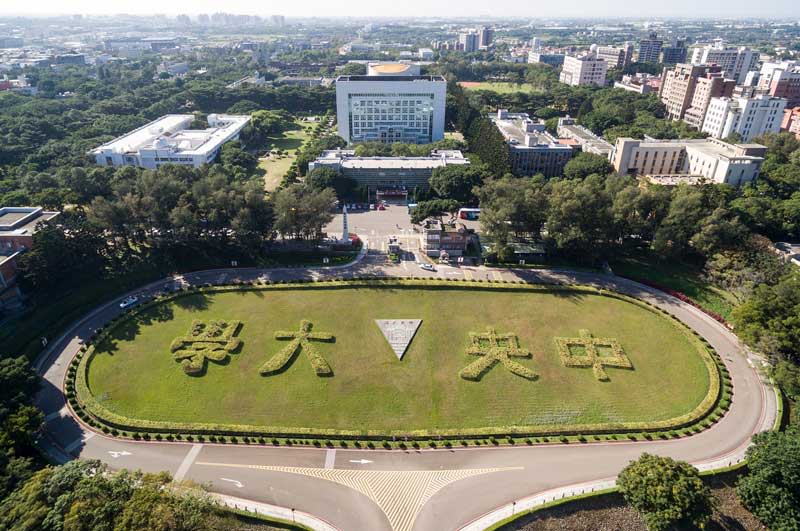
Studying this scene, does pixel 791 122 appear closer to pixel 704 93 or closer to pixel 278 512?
pixel 704 93

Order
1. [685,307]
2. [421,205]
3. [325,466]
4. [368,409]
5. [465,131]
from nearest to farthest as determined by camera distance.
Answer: [325,466], [368,409], [685,307], [421,205], [465,131]

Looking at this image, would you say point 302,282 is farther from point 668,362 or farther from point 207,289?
point 668,362

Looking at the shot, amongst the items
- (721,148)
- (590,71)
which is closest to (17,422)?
(721,148)

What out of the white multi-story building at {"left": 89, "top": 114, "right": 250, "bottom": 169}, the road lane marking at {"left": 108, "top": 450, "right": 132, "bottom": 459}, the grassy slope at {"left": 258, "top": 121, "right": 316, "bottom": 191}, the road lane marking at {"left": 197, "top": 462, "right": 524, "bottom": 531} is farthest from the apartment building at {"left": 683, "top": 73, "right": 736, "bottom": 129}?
the road lane marking at {"left": 108, "top": 450, "right": 132, "bottom": 459}

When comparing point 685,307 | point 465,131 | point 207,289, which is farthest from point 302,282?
point 465,131

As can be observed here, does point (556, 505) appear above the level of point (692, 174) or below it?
below

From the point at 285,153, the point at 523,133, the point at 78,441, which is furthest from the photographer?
the point at 285,153

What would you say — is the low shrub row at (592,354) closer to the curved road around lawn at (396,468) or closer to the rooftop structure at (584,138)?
the curved road around lawn at (396,468)

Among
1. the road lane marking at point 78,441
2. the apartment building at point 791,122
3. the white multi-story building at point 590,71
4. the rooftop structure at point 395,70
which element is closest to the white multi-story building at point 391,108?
the rooftop structure at point 395,70
